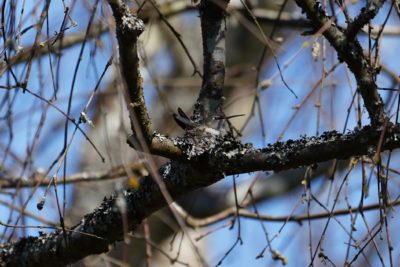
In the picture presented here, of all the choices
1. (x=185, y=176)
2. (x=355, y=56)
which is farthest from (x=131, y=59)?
(x=355, y=56)

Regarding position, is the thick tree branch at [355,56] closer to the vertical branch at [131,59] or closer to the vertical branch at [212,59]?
the vertical branch at [212,59]

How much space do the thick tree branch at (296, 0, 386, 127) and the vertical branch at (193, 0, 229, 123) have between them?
8.6 inches

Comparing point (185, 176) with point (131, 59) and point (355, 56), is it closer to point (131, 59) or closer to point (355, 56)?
point (131, 59)

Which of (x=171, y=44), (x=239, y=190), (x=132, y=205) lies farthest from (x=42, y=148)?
(x=132, y=205)

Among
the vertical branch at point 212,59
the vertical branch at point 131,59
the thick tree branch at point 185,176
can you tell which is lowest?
the thick tree branch at point 185,176

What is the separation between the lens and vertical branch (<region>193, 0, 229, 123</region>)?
1555 mm

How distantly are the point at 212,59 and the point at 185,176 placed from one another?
29cm

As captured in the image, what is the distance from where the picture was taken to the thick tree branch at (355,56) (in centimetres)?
136

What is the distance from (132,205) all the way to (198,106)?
0.88 ft

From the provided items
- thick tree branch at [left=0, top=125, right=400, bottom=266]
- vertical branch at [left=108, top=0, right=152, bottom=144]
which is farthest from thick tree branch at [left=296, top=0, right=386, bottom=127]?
vertical branch at [left=108, top=0, right=152, bottom=144]

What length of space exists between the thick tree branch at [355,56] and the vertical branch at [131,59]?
0.36m

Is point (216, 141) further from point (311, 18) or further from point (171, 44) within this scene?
point (171, 44)

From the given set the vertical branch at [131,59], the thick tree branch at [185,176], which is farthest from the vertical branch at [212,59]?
the vertical branch at [131,59]

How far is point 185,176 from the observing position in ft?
4.90
